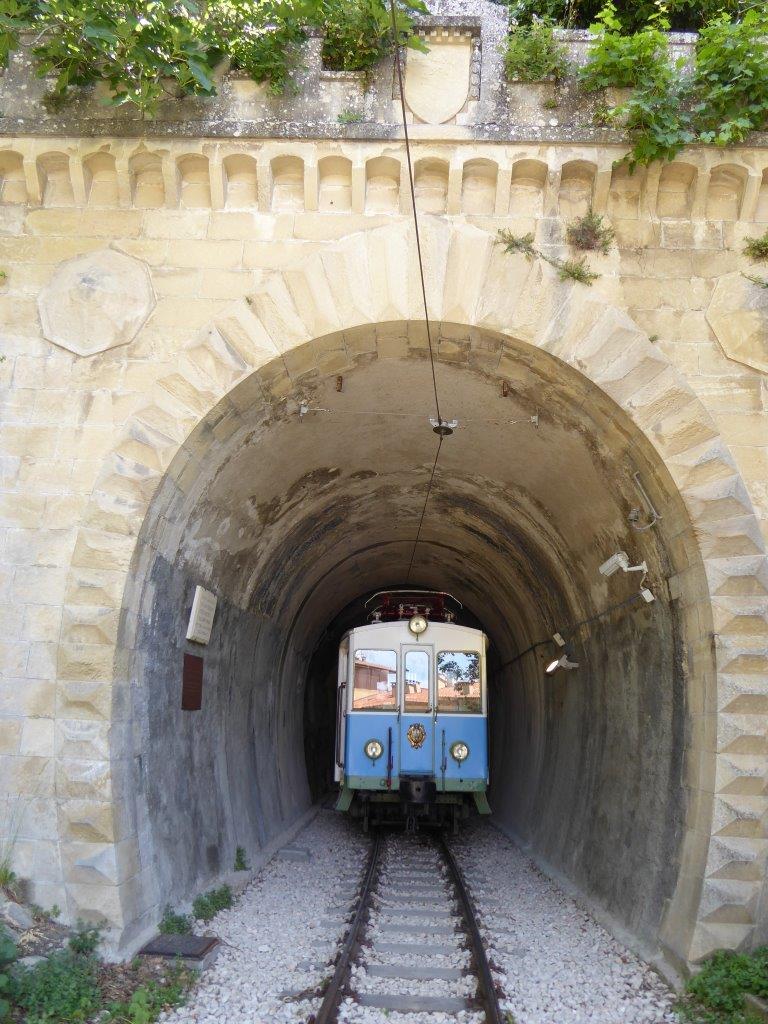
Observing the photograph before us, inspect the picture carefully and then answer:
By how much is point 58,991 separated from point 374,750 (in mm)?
6815

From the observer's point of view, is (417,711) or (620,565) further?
(417,711)

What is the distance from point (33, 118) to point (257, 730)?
754cm

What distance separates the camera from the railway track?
18.2ft

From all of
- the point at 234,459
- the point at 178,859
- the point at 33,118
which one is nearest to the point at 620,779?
the point at 178,859

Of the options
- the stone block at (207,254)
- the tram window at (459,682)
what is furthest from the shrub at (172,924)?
the tram window at (459,682)

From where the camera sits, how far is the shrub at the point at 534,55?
6531 millimetres

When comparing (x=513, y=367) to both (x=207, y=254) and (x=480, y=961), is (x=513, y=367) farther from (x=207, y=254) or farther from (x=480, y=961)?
(x=480, y=961)

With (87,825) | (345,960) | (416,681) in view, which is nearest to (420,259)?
(87,825)

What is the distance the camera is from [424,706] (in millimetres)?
11945

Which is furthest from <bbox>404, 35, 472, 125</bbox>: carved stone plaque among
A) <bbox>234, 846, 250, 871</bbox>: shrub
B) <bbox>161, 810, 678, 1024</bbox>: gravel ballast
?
<bbox>234, 846, 250, 871</bbox>: shrub

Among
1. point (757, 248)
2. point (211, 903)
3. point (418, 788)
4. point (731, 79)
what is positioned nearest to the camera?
point (731, 79)

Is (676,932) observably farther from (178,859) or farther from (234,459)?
(234,459)

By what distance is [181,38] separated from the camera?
20.2 feet

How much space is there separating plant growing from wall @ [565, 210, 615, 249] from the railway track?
17.5 ft
